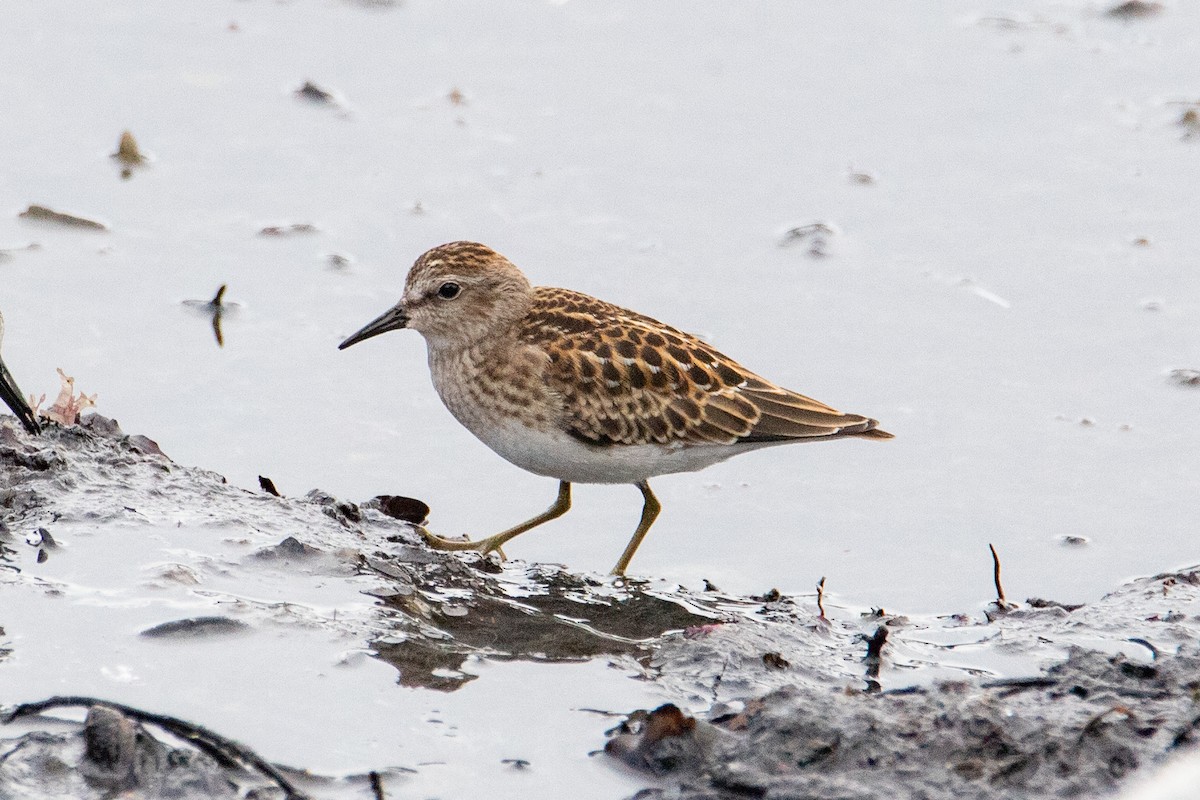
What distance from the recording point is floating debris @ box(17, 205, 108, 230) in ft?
28.1

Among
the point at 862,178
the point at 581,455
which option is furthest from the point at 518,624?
the point at 862,178

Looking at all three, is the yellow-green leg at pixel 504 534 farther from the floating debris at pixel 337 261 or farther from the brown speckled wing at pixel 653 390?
the floating debris at pixel 337 261

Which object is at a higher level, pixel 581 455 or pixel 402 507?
pixel 581 455

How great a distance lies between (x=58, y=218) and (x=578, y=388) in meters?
3.61

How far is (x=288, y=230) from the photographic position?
342 inches

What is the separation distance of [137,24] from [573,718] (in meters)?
7.22

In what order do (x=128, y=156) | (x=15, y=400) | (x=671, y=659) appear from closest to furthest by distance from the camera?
(x=671, y=659), (x=15, y=400), (x=128, y=156)

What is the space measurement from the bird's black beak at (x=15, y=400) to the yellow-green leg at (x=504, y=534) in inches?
62.5

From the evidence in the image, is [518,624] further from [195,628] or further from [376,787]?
[376,787]

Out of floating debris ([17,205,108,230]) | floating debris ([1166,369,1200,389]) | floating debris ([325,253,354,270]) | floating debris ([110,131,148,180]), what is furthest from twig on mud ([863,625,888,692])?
floating debris ([110,131,148,180])

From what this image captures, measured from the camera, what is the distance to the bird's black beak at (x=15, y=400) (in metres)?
6.23

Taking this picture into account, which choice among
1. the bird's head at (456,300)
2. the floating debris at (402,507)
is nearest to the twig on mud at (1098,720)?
the floating debris at (402,507)

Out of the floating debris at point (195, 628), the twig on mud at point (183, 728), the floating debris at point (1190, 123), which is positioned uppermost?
the floating debris at point (1190, 123)

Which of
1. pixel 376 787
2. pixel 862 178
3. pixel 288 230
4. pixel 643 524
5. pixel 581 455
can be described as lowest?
pixel 376 787
